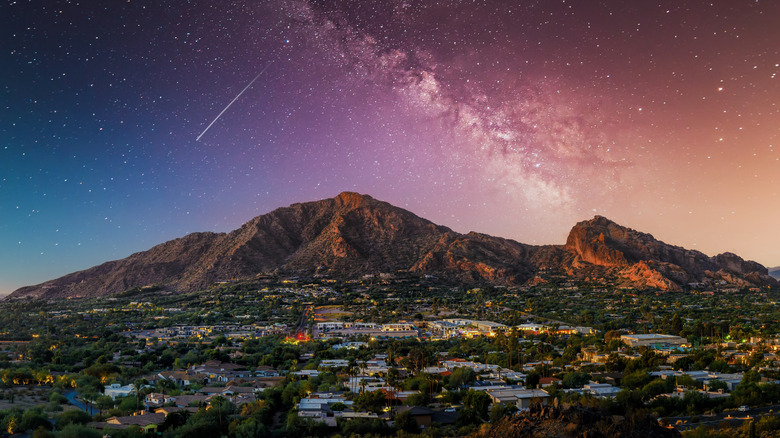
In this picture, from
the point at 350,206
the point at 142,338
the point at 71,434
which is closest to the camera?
the point at 71,434

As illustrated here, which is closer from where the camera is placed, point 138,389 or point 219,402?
point 219,402

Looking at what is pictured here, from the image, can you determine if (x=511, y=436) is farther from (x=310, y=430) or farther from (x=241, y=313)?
(x=241, y=313)

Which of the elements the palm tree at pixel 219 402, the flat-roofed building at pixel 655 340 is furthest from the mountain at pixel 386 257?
the palm tree at pixel 219 402

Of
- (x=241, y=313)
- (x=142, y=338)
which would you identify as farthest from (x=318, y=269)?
(x=142, y=338)

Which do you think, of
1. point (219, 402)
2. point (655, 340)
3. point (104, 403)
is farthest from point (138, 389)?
point (655, 340)

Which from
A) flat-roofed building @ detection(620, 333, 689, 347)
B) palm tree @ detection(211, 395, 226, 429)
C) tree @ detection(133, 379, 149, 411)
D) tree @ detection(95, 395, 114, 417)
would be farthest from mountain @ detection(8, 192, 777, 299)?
tree @ detection(95, 395, 114, 417)

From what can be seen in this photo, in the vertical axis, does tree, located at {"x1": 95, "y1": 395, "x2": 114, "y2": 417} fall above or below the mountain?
below

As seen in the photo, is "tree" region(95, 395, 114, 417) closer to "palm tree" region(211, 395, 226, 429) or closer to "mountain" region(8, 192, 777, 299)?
"palm tree" region(211, 395, 226, 429)

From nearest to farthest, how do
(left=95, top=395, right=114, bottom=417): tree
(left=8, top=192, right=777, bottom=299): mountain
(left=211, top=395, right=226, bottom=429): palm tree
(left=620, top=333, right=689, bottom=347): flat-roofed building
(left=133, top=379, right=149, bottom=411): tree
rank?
(left=211, top=395, right=226, bottom=429): palm tree → (left=133, top=379, right=149, bottom=411): tree → (left=95, top=395, right=114, bottom=417): tree → (left=620, top=333, right=689, bottom=347): flat-roofed building → (left=8, top=192, right=777, bottom=299): mountain

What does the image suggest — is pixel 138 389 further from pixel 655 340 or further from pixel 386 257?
pixel 386 257
